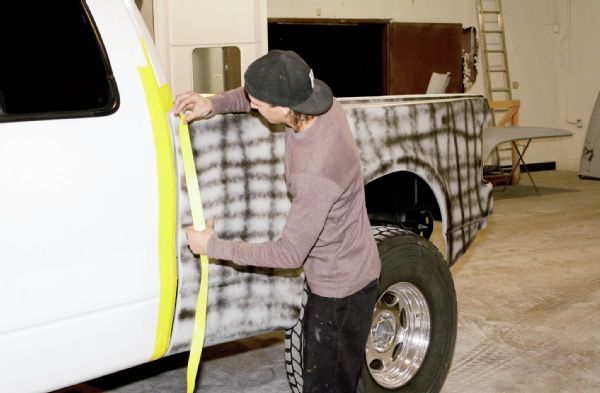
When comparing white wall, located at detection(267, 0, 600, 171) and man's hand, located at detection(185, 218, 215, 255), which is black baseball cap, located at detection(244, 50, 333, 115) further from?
white wall, located at detection(267, 0, 600, 171)

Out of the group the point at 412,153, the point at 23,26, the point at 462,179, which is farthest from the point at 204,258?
the point at 462,179

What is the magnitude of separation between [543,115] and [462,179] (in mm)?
11451

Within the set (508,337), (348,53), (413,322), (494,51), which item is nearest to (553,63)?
(494,51)

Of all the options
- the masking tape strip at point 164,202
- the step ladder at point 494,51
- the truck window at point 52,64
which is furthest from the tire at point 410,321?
the step ladder at point 494,51

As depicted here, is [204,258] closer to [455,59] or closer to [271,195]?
[271,195]

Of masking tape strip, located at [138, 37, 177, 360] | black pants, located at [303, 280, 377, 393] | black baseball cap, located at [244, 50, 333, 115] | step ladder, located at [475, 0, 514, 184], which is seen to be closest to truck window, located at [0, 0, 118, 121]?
masking tape strip, located at [138, 37, 177, 360]

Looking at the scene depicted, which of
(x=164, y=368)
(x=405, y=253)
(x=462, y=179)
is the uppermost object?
(x=462, y=179)

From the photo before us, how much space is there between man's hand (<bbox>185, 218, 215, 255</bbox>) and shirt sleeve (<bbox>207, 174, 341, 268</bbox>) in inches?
1.2

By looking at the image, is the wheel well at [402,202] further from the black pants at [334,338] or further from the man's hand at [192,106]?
the man's hand at [192,106]

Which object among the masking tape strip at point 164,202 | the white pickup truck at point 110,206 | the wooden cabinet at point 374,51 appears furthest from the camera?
the wooden cabinet at point 374,51

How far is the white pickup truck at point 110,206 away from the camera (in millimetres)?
2311

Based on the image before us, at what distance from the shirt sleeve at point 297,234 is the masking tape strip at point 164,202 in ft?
0.51

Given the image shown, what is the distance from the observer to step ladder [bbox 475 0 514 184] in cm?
1365

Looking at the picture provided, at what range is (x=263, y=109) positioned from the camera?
255cm
